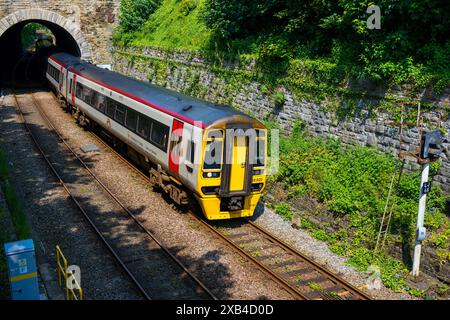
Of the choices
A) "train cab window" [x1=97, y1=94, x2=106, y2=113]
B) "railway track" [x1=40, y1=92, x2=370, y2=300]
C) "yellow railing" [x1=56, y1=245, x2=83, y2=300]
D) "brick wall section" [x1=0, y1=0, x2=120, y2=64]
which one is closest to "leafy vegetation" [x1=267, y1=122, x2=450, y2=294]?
"railway track" [x1=40, y1=92, x2=370, y2=300]

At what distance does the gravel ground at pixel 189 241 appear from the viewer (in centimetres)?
995

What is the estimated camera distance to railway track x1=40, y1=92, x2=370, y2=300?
9891 millimetres

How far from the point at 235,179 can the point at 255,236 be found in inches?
66.2

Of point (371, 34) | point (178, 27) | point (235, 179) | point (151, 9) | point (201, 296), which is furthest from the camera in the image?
point (151, 9)

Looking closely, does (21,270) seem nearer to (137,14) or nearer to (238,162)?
(238,162)

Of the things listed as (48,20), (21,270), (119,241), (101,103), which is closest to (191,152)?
(119,241)

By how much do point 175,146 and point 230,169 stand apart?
1778 mm

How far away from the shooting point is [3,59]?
43.5 metres

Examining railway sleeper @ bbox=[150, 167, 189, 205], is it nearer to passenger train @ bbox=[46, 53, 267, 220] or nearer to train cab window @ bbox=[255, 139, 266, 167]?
passenger train @ bbox=[46, 53, 267, 220]

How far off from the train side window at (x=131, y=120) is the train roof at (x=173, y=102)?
0.55 m

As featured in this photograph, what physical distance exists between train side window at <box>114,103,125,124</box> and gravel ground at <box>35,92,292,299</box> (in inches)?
72.9
